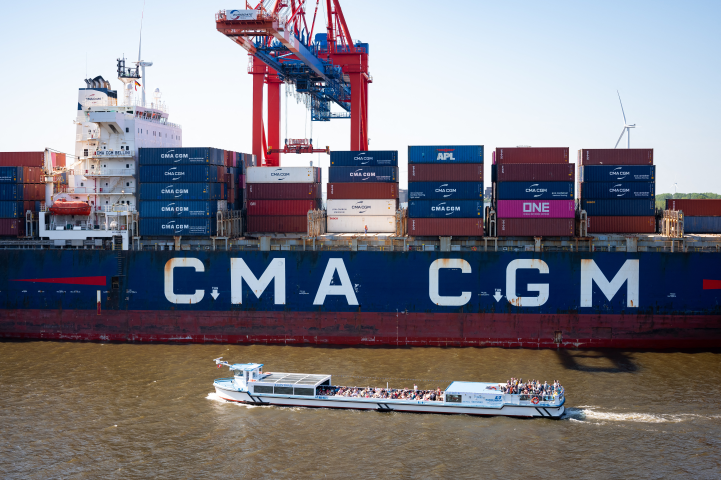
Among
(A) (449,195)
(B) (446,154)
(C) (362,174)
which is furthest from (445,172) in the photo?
(C) (362,174)

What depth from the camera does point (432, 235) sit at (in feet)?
144

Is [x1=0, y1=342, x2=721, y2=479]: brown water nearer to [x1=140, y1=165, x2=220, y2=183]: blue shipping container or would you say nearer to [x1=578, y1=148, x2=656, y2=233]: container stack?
[x1=578, y1=148, x2=656, y2=233]: container stack

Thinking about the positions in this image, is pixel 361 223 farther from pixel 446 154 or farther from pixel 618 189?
pixel 618 189

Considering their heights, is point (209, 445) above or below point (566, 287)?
below

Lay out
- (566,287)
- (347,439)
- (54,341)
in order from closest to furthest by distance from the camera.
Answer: (347,439), (566,287), (54,341)

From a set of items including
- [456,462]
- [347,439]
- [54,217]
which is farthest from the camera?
[54,217]

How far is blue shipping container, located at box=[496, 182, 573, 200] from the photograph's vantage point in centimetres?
4328

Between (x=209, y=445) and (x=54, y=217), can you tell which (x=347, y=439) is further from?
(x=54, y=217)

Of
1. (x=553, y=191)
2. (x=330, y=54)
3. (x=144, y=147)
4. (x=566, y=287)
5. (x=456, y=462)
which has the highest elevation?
(x=330, y=54)

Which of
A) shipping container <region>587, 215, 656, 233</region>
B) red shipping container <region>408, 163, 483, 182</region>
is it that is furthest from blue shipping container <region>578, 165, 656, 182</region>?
red shipping container <region>408, 163, 483, 182</region>

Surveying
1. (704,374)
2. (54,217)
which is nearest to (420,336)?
(704,374)

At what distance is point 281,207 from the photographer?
1885 inches

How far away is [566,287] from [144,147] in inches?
1220

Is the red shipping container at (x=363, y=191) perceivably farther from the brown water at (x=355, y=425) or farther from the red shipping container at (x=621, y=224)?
the red shipping container at (x=621, y=224)
